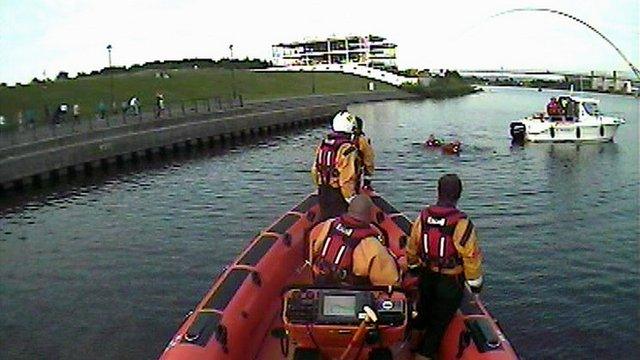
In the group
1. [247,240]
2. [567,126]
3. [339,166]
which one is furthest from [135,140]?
[339,166]

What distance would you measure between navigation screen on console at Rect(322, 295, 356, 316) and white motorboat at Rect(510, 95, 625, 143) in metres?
37.8

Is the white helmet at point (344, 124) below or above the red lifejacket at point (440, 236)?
above

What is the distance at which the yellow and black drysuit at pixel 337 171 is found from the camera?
424 inches

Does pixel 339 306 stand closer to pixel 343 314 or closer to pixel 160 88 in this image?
pixel 343 314

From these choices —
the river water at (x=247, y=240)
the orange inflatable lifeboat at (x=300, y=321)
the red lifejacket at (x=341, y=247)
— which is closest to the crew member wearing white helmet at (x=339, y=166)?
the orange inflatable lifeboat at (x=300, y=321)

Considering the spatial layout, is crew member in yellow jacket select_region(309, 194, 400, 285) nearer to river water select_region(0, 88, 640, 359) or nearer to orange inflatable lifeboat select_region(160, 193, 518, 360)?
orange inflatable lifeboat select_region(160, 193, 518, 360)

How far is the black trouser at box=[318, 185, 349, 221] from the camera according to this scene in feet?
36.7

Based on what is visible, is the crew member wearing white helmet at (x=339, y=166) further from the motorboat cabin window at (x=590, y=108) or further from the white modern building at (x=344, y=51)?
the white modern building at (x=344, y=51)

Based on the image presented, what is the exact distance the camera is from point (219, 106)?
197ft

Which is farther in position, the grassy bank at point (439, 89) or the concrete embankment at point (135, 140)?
the grassy bank at point (439, 89)

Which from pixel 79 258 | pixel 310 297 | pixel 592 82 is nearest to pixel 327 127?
pixel 79 258

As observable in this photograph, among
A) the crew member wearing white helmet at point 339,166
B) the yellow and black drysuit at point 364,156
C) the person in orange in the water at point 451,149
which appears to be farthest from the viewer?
the person in orange in the water at point 451,149

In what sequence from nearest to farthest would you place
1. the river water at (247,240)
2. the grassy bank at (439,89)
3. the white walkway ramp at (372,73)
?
the river water at (247,240), the grassy bank at (439,89), the white walkway ramp at (372,73)

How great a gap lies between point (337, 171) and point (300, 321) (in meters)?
4.28
